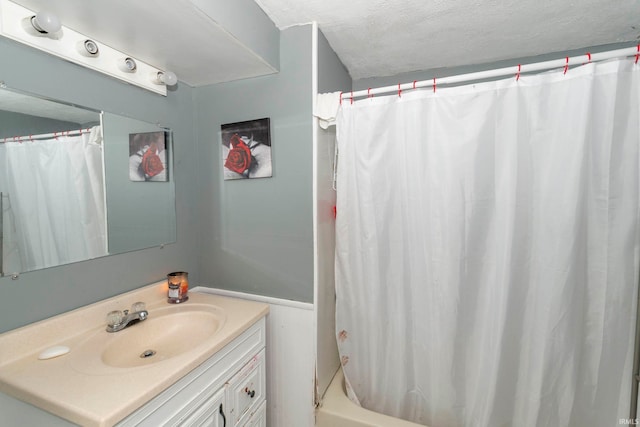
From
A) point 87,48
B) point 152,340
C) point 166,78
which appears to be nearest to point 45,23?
point 87,48

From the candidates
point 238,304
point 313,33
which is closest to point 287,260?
point 238,304

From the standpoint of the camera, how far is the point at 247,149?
1376mm

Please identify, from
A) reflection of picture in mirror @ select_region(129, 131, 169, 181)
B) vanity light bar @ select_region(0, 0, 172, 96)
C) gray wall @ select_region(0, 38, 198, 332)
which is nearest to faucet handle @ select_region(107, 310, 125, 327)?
gray wall @ select_region(0, 38, 198, 332)

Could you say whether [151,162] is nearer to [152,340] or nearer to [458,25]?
[152,340]

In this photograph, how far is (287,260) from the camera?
135 cm

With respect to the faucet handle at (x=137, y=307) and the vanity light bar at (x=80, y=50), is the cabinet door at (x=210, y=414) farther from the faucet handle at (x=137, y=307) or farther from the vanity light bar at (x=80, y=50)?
the vanity light bar at (x=80, y=50)

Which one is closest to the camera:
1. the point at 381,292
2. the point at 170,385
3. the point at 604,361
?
the point at 170,385

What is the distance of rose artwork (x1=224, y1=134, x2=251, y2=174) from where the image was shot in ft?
4.53

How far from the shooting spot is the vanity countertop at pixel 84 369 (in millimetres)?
640

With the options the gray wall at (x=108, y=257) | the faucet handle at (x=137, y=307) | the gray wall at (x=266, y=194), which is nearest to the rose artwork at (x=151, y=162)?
the gray wall at (x=108, y=257)

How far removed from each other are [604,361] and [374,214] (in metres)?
1.07

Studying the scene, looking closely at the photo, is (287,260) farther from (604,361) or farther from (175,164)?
(604,361)

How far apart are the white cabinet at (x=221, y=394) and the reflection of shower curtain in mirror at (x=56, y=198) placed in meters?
0.67

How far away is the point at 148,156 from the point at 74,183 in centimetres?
34
